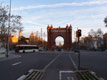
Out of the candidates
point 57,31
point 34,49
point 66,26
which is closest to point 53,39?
point 57,31

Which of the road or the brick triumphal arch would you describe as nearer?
the road

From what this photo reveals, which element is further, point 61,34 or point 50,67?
point 61,34

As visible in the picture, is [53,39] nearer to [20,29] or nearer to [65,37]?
[65,37]

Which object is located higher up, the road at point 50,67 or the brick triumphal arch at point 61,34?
the brick triumphal arch at point 61,34

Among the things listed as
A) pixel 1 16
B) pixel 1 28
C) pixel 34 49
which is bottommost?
pixel 34 49

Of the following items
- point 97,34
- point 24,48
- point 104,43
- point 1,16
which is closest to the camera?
point 1,16

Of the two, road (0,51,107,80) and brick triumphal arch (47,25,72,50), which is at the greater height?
brick triumphal arch (47,25,72,50)

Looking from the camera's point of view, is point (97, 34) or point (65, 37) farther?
point (97, 34)

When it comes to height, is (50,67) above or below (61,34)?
below

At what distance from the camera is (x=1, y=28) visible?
91.8 ft

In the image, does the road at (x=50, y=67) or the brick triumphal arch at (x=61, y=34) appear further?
the brick triumphal arch at (x=61, y=34)

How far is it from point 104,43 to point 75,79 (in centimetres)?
10954

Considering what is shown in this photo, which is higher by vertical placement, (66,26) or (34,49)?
(66,26)

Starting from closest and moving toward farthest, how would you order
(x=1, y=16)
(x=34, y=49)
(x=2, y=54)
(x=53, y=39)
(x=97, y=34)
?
(x=1, y=16), (x=2, y=54), (x=34, y=49), (x=53, y=39), (x=97, y=34)
